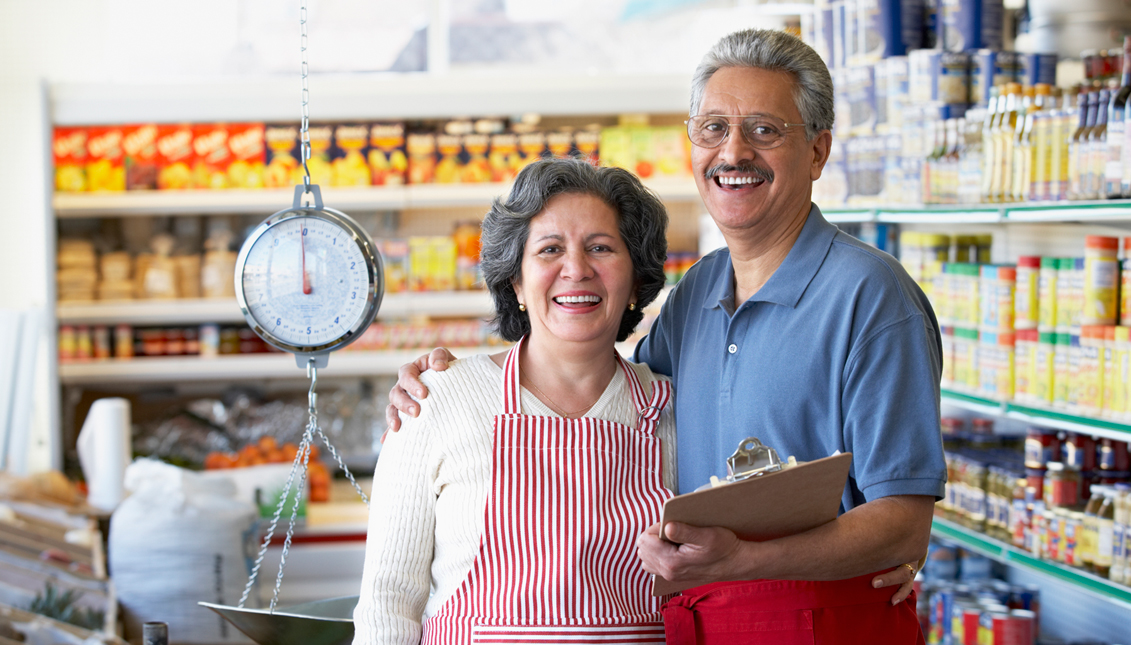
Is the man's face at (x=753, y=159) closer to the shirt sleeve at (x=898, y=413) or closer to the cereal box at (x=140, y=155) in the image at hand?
the shirt sleeve at (x=898, y=413)

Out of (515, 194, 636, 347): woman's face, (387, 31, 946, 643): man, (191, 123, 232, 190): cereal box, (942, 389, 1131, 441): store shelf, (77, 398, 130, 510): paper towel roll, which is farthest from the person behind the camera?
(191, 123, 232, 190): cereal box

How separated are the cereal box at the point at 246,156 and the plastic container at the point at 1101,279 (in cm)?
361

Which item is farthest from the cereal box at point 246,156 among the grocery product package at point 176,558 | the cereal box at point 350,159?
the grocery product package at point 176,558

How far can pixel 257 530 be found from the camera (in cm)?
414

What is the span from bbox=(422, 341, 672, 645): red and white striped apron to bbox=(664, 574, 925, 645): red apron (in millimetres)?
87

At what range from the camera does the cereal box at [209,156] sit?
4.78m

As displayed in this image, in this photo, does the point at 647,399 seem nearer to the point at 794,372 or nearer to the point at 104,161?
the point at 794,372

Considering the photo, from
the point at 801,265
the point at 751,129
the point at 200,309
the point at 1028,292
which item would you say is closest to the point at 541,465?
the point at 801,265

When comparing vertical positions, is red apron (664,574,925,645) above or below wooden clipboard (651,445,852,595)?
below

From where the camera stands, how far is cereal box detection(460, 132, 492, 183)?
4895 millimetres

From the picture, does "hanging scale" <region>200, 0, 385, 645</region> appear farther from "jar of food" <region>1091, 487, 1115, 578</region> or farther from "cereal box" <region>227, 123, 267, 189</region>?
"cereal box" <region>227, 123, 267, 189</region>

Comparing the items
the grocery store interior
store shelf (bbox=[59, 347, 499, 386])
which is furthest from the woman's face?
store shelf (bbox=[59, 347, 499, 386])

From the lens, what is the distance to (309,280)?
2.12 m

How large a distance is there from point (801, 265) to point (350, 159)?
3538 millimetres
